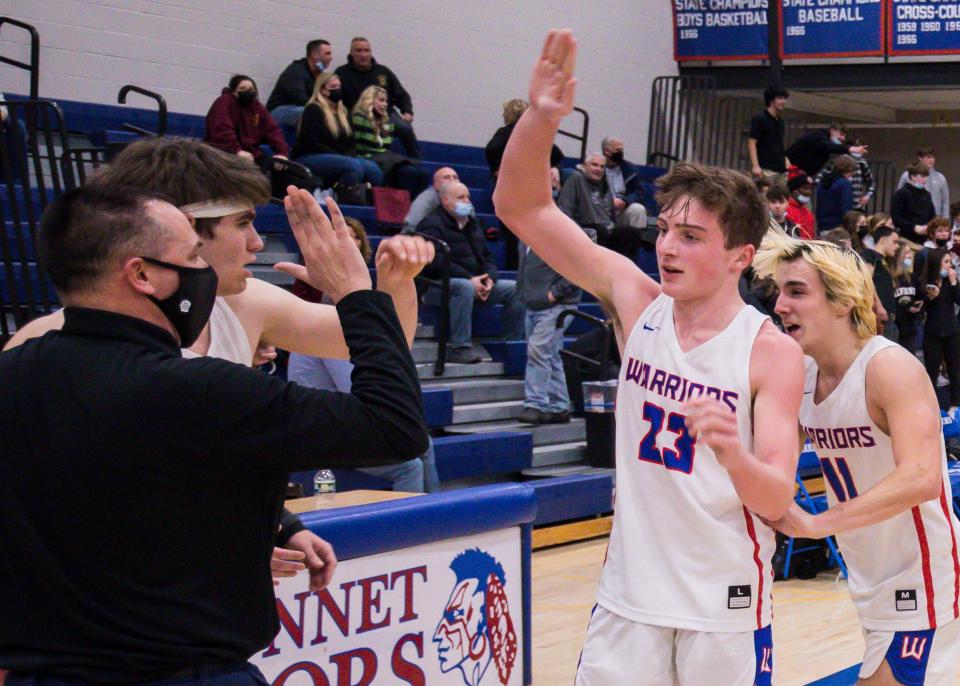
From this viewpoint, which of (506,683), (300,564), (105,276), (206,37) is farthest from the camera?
(206,37)

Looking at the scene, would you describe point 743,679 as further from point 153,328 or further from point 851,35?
point 851,35

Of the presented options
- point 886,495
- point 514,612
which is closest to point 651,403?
point 886,495

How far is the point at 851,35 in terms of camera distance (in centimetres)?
1579

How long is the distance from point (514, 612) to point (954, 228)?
→ 11103mm

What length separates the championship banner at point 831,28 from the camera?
15.7 meters

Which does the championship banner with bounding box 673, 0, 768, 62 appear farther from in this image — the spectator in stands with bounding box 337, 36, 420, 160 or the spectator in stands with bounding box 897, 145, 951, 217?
the spectator in stands with bounding box 337, 36, 420, 160

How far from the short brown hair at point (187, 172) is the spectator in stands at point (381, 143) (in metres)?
8.04

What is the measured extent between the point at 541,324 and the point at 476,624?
4362 mm

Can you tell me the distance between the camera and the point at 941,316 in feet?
38.8

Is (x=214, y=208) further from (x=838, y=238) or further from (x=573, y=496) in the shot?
(x=573, y=496)

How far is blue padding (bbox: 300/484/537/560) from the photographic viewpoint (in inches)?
145

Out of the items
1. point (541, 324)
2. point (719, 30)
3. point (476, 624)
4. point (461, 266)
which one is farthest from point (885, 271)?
point (476, 624)

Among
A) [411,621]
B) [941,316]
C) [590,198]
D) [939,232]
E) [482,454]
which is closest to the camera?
[411,621]

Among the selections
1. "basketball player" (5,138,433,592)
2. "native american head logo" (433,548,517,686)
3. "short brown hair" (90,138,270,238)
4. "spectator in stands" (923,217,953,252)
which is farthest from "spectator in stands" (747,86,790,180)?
"short brown hair" (90,138,270,238)
